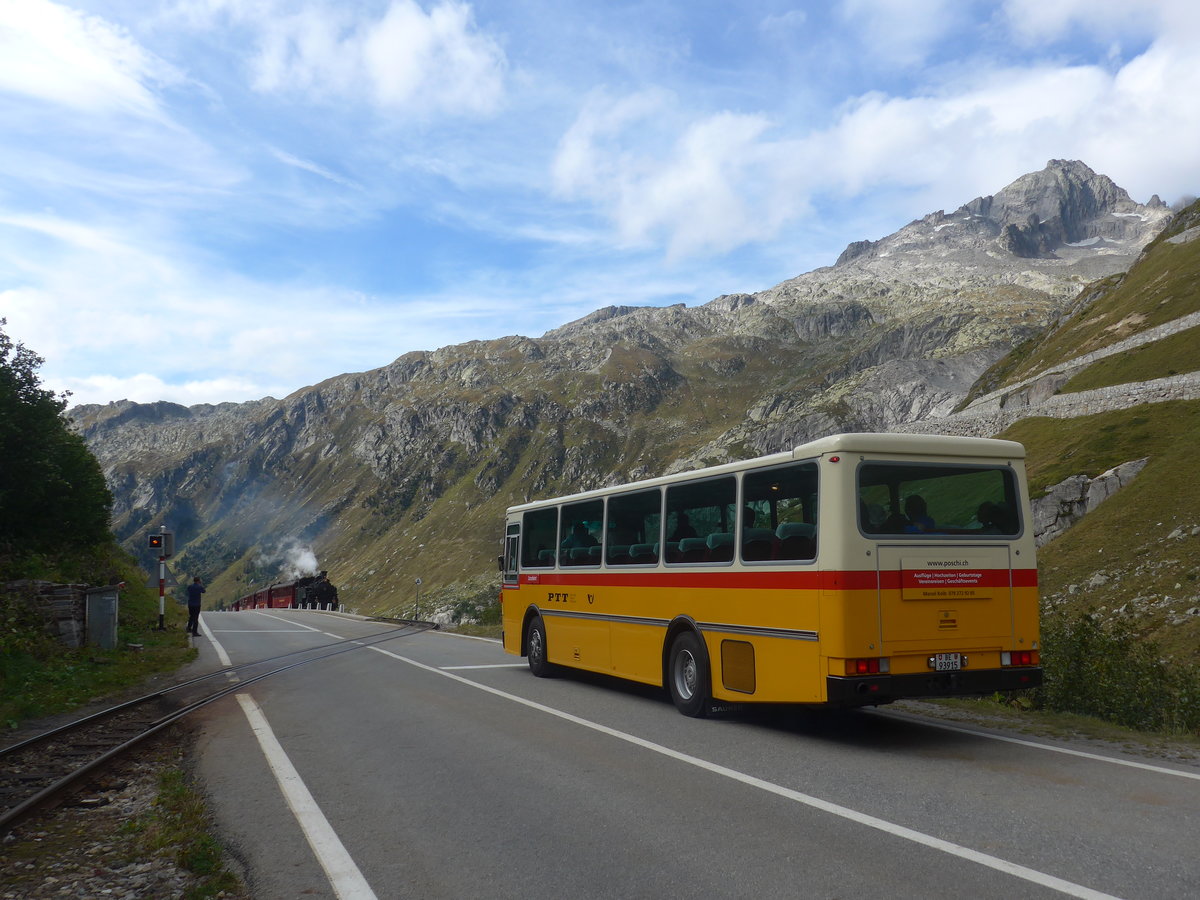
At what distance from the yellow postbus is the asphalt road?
2.37 ft

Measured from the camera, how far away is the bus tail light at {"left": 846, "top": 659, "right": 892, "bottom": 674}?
29.4ft

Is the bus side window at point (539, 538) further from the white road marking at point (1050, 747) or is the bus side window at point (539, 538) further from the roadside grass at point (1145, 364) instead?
the roadside grass at point (1145, 364)

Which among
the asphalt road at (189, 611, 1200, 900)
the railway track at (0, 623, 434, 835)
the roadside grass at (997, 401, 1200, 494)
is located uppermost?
the roadside grass at (997, 401, 1200, 494)

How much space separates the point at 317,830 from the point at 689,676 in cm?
605

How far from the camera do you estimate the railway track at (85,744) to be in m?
8.00

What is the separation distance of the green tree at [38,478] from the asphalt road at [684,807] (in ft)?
77.3

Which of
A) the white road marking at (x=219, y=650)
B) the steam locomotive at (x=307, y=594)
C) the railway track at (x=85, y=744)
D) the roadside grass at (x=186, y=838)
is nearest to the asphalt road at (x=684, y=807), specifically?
the roadside grass at (x=186, y=838)

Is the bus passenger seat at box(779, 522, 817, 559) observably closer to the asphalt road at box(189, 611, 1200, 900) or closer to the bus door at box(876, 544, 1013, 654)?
the bus door at box(876, 544, 1013, 654)

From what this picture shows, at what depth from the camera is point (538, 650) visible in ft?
54.1

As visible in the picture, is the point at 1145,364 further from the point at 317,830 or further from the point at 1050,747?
the point at 317,830

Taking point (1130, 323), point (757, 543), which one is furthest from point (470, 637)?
point (1130, 323)

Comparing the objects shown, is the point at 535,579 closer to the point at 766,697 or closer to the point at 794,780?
the point at 766,697

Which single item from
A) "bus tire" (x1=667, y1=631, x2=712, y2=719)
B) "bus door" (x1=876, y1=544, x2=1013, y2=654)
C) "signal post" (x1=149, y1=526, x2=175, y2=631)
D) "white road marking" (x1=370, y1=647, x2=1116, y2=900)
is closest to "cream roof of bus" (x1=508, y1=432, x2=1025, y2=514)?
"bus door" (x1=876, y1=544, x2=1013, y2=654)

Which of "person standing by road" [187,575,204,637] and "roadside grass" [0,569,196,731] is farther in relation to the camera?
"person standing by road" [187,575,204,637]
